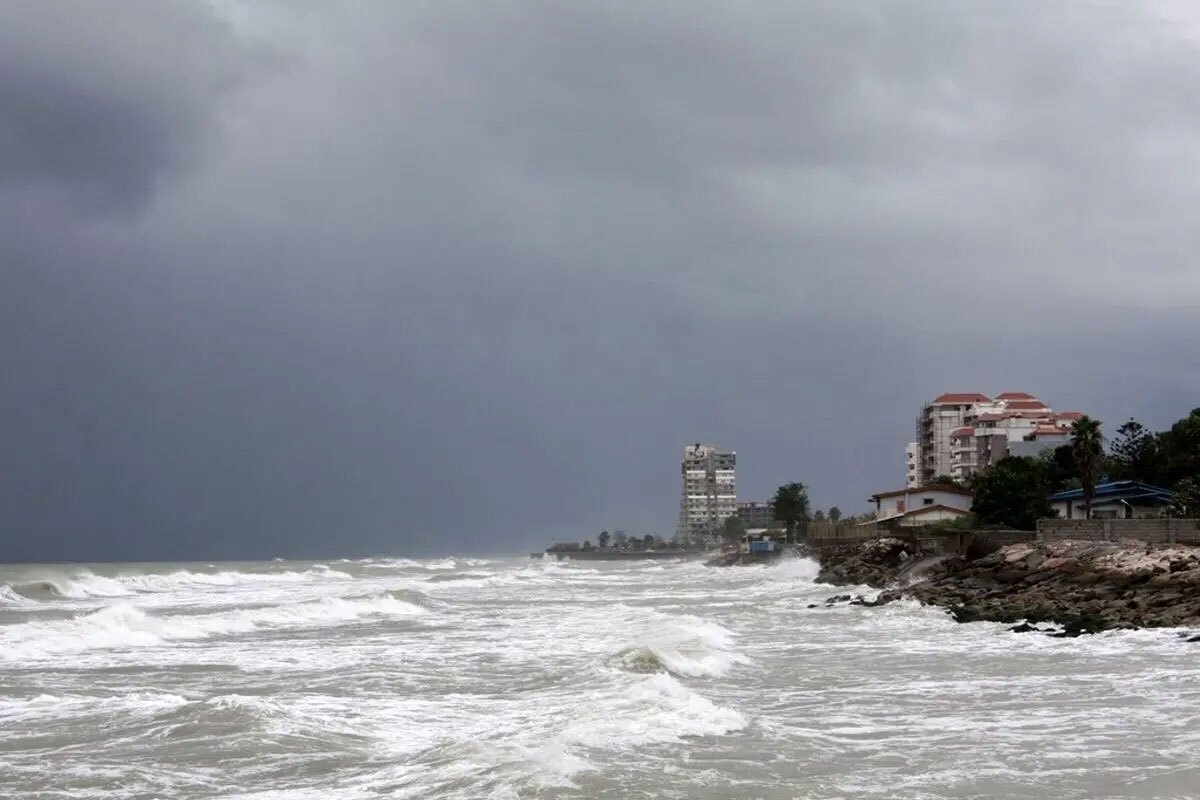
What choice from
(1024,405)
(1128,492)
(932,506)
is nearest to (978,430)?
(1024,405)

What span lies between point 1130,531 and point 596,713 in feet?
118

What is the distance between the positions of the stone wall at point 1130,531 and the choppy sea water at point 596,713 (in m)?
17.4

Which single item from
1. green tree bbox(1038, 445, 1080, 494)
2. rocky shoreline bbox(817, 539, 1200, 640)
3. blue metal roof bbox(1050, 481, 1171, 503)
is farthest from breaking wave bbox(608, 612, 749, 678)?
→ green tree bbox(1038, 445, 1080, 494)

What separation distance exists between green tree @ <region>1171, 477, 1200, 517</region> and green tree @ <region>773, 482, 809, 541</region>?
85.7 meters

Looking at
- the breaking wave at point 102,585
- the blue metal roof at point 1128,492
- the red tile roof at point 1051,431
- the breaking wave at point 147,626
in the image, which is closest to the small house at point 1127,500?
the blue metal roof at point 1128,492

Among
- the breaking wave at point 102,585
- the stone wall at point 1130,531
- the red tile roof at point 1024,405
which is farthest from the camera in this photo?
the red tile roof at point 1024,405

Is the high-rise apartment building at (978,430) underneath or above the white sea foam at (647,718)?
above

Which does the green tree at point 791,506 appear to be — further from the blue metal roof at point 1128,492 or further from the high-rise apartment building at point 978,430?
the blue metal roof at point 1128,492

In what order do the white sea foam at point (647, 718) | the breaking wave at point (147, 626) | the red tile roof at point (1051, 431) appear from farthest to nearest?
the red tile roof at point (1051, 431), the breaking wave at point (147, 626), the white sea foam at point (647, 718)

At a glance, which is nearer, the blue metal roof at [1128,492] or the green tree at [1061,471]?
the blue metal roof at [1128,492]

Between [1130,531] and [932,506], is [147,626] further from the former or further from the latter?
[932,506]

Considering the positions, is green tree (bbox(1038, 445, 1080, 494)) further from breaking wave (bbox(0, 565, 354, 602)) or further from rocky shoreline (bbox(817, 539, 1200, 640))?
breaking wave (bbox(0, 565, 354, 602))

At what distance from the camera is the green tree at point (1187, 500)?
56.6 metres

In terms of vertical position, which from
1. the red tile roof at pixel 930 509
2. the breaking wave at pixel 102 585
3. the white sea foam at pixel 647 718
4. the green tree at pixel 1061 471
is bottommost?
the breaking wave at pixel 102 585
